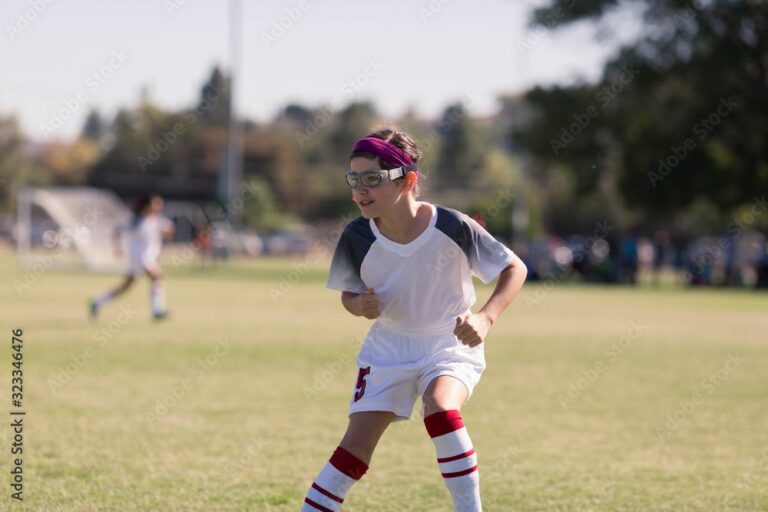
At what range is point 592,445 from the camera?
7.91 m

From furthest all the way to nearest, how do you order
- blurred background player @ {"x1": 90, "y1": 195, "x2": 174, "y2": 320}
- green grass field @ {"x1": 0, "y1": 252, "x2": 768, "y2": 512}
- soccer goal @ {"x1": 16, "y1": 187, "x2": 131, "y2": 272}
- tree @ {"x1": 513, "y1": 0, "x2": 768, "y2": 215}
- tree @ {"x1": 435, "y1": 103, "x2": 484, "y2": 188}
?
tree @ {"x1": 435, "y1": 103, "x2": 484, "y2": 188} → soccer goal @ {"x1": 16, "y1": 187, "x2": 131, "y2": 272} → tree @ {"x1": 513, "y1": 0, "x2": 768, "y2": 215} → blurred background player @ {"x1": 90, "y1": 195, "x2": 174, "y2": 320} → green grass field @ {"x1": 0, "y1": 252, "x2": 768, "y2": 512}

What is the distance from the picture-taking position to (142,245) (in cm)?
1839

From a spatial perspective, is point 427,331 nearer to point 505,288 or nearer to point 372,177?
point 505,288

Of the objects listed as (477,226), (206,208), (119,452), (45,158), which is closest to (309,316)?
(119,452)

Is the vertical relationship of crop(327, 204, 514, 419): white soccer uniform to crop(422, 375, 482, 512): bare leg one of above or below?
above

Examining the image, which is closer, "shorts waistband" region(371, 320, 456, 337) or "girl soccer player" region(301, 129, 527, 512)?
"girl soccer player" region(301, 129, 527, 512)

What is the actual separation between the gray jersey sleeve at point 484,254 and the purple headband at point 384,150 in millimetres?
427

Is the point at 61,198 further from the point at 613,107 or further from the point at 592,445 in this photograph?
the point at 592,445

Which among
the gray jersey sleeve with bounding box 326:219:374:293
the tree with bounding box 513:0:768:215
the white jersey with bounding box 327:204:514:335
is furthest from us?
the tree with bounding box 513:0:768:215

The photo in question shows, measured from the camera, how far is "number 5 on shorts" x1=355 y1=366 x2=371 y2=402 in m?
4.80

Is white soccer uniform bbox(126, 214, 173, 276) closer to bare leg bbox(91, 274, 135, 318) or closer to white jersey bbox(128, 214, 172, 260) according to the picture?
white jersey bbox(128, 214, 172, 260)

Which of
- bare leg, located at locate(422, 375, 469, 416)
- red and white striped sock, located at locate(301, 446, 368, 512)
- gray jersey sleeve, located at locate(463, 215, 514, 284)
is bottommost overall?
red and white striped sock, located at locate(301, 446, 368, 512)

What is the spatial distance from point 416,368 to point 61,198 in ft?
134

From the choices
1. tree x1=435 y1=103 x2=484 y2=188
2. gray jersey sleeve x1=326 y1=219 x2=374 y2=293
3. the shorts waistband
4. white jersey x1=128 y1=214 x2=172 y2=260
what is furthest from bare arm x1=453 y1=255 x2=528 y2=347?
tree x1=435 y1=103 x2=484 y2=188
